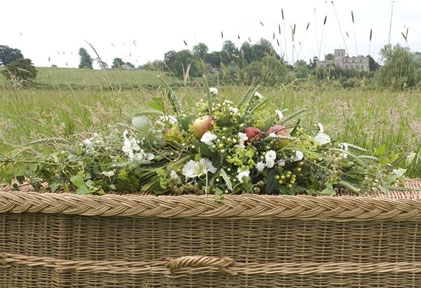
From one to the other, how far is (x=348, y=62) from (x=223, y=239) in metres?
2.71

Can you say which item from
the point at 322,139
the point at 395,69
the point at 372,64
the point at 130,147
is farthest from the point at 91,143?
the point at 395,69

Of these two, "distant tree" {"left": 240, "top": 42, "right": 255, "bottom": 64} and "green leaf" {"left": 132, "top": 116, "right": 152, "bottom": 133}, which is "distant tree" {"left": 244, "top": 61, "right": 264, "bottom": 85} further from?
"green leaf" {"left": 132, "top": 116, "right": 152, "bottom": 133}

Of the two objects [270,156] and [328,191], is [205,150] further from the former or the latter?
[328,191]

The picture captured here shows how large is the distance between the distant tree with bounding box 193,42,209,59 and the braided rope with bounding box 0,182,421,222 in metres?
2.15

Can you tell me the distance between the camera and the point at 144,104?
3990mm

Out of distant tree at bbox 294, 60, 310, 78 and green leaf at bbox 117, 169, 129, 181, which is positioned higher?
distant tree at bbox 294, 60, 310, 78

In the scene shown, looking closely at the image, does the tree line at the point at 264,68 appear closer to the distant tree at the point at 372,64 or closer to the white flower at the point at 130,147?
the distant tree at the point at 372,64

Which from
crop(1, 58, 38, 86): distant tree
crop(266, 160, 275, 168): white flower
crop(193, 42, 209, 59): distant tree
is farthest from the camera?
crop(1, 58, 38, 86): distant tree

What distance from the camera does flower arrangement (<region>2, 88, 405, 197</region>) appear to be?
175cm

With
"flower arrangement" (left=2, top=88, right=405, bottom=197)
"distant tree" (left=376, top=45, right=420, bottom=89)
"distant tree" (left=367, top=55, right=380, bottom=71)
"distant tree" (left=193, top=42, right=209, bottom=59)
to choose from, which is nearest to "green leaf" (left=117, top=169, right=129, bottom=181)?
"flower arrangement" (left=2, top=88, right=405, bottom=197)

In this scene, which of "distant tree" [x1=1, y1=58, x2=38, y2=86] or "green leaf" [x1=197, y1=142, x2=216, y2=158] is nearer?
"green leaf" [x1=197, y1=142, x2=216, y2=158]

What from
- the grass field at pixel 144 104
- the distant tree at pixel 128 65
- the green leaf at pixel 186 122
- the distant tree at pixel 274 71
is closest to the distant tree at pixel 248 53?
the distant tree at pixel 274 71

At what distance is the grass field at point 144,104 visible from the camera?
120 inches

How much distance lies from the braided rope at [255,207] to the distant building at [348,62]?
247cm
